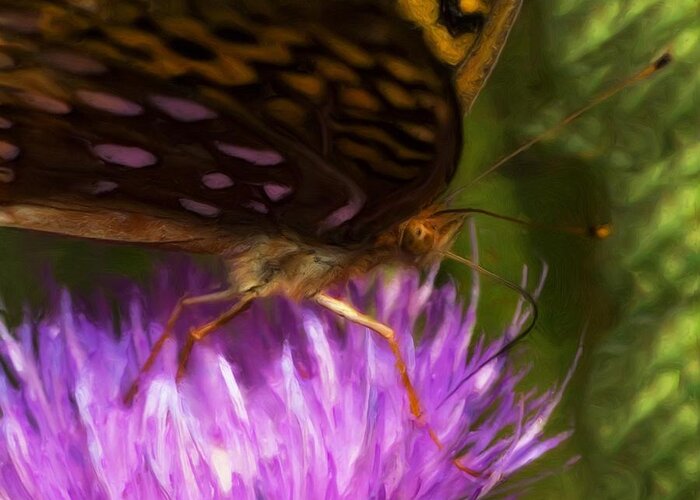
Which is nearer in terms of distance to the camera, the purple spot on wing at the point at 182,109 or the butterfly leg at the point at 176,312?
the purple spot on wing at the point at 182,109

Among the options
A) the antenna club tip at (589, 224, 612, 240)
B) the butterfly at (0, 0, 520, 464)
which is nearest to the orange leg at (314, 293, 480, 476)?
the butterfly at (0, 0, 520, 464)

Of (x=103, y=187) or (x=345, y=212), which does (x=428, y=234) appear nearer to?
(x=345, y=212)

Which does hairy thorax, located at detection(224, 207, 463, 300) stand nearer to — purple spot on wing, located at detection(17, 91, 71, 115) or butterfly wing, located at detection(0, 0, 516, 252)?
butterfly wing, located at detection(0, 0, 516, 252)

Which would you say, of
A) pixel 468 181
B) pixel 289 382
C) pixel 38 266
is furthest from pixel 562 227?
pixel 38 266

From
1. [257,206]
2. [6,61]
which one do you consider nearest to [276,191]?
[257,206]

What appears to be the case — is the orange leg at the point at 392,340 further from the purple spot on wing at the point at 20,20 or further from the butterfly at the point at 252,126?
the purple spot on wing at the point at 20,20

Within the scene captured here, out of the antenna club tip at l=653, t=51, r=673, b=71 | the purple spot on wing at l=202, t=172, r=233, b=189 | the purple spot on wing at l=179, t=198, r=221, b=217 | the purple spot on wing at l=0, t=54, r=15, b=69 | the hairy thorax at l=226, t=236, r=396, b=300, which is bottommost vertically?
the hairy thorax at l=226, t=236, r=396, b=300

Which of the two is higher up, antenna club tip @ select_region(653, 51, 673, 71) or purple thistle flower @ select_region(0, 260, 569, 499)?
antenna club tip @ select_region(653, 51, 673, 71)

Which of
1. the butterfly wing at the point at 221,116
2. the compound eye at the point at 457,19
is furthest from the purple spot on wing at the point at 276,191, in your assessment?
the compound eye at the point at 457,19
